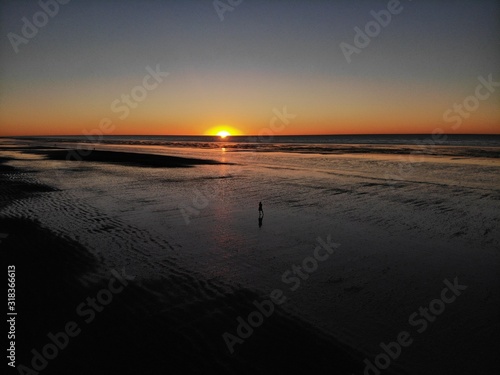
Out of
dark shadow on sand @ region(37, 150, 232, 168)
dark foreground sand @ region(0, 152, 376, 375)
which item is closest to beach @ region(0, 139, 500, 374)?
dark foreground sand @ region(0, 152, 376, 375)

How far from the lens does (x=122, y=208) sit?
18688 millimetres

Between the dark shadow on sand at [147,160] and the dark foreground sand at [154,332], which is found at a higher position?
the dark shadow on sand at [147,160]

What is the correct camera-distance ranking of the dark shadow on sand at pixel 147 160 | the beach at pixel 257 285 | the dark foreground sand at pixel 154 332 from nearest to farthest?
1. the dark foreground sand at pixel 154 332
2. the beach at pixel 257 285
3. the dark shadow on sand at pixel 147 160

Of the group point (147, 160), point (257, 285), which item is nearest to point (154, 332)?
point (257, 285)

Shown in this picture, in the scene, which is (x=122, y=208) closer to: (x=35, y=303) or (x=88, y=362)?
(x=35, y=303)

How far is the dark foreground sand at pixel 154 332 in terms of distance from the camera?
6148mm

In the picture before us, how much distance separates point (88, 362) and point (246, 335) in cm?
322

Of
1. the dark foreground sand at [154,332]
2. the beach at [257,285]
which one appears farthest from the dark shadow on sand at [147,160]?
the dark foreground sand at [154,332]

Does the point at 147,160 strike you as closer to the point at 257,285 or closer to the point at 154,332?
the point at 257,285

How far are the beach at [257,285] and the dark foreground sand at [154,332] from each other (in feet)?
0.09

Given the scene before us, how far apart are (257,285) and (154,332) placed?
3.38m

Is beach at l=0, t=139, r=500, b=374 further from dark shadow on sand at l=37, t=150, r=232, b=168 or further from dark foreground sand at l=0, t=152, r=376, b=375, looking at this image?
dark shadow on sand at l=37, t=150, r=232, b=168

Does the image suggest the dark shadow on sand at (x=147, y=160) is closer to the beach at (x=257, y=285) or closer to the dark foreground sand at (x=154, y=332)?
the beach at (x=257, y=285)

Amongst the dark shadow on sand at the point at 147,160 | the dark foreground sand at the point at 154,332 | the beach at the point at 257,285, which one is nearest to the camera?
the dark foreground sand at the point at 154,332
